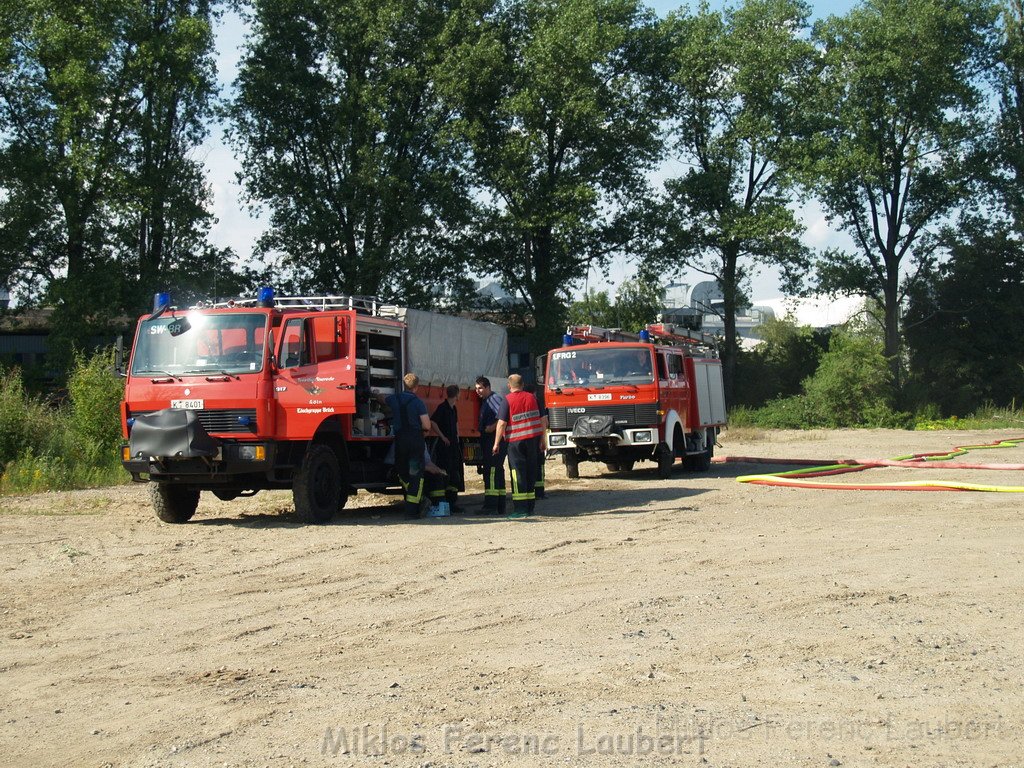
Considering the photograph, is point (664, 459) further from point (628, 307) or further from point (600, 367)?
point (628, 307)

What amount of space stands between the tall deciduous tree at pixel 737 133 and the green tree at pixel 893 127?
1510mm

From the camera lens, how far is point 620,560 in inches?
409

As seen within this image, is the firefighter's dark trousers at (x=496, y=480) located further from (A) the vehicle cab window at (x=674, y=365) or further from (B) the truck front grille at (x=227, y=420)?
(A) the vehicle cab window at (x=674, y=365)

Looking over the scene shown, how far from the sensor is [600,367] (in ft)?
66.8

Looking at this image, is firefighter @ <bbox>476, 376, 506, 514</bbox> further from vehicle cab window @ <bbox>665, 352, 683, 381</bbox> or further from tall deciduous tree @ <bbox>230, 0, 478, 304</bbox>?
tall deciduous tree @ <bbox>230, 0, 478, 304</bbox>

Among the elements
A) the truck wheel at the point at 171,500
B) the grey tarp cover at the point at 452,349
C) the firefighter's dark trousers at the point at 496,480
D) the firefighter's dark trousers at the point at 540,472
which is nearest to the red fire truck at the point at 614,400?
the grey tarp cover at the point at 452,349

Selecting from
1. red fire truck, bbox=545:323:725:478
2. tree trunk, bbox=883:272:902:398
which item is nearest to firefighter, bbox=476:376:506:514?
red fire truck, bbox=545:323:725:478

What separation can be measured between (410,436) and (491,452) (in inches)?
78.2

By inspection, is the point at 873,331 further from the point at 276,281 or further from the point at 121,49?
the point at 121,49

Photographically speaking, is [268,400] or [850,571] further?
[268,400]

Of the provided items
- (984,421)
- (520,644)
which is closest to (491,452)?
(520,644)

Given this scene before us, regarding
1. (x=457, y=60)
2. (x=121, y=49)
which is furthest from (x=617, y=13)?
(x=121, y=49)

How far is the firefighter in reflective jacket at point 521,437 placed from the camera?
14.5m

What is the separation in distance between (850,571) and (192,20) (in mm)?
31582
